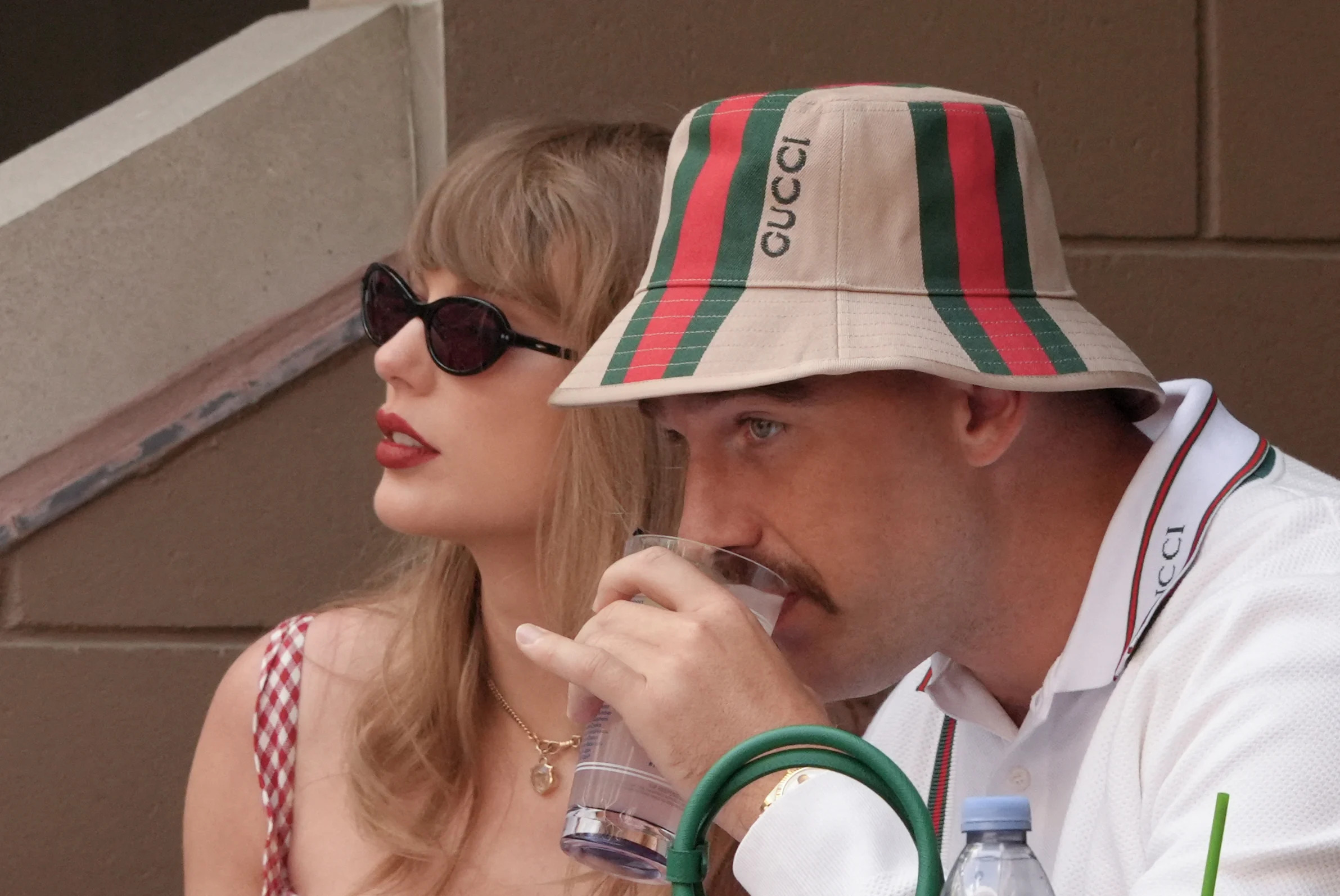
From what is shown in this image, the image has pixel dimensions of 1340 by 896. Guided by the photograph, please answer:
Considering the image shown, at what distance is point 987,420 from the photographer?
1889 millimetres

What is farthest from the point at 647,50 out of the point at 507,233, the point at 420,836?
the point at 420,836

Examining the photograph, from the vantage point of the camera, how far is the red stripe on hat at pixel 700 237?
1849mm

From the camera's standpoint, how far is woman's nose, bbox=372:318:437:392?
2529 millimetres

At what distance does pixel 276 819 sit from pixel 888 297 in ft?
4.85

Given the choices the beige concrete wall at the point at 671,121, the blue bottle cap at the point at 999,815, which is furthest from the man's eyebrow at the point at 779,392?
the beige concrete wall at the point at 671,121

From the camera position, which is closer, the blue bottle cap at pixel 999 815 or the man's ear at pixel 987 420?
the blue bottle cap at pixel 999 815

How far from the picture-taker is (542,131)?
2.75 m

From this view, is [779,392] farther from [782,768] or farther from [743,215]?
[782,768]

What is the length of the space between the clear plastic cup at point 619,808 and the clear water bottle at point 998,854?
1.89 feet

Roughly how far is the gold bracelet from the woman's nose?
47.5 inches

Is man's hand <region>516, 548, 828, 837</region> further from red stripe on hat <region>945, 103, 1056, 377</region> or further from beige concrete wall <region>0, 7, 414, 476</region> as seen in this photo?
beige concrete wall <region>0, 7, 414, 476</region>

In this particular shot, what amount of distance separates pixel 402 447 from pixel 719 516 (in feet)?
2.67

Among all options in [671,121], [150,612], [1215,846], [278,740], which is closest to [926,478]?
[1215,846]

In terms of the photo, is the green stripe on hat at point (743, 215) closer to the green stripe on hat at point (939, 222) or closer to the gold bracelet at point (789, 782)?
the green stripe on hat at point (939, 222)
